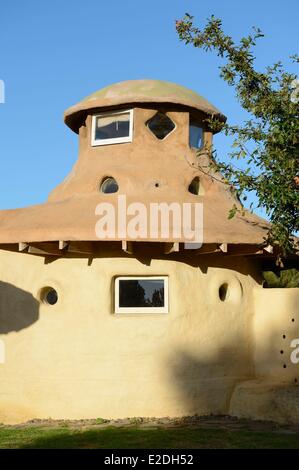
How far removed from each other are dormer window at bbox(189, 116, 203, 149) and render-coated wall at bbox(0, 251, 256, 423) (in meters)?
3.29

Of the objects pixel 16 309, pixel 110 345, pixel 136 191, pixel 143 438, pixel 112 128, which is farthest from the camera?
pixel 112 128

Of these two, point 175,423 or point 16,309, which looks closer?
point 175,423

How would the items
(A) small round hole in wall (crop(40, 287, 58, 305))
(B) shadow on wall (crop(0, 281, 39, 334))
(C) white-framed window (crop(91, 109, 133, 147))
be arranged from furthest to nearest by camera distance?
(C) white-framed window (crop(91, 109, 133, 147))
(A) small round hole in wall (crop(40, 287, 58, 305))
(B) shadow on wall (crop(0, 281, 39, 334))

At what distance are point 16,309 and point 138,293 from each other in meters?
2.60

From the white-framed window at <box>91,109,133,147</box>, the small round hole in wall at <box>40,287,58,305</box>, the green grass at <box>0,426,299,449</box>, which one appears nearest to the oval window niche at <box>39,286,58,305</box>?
the small round hole in wall at <box>40,287,58,305</box>

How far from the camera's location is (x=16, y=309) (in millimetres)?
12242

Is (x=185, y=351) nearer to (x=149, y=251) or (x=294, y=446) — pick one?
(x=149, y=251)

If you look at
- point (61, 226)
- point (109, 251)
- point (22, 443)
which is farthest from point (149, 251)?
point (22, 443)

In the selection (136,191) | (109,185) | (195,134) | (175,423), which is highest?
(195,134)

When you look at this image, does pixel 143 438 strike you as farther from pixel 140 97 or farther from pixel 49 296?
pixel 140 97

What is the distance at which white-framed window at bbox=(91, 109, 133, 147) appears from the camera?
Result: 13.6 metres

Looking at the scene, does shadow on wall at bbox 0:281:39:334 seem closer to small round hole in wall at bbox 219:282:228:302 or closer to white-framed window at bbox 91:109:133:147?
small round hole in wall at bbox 219:282:228:302

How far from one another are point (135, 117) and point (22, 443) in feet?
24.8

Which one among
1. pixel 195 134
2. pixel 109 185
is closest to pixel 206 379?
pixel 109 185
